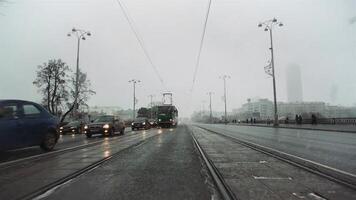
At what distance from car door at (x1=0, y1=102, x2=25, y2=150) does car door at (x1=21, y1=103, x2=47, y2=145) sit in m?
0.31

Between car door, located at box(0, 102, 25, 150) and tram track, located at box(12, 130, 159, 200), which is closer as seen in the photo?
tram track, located at box(12, 130, 159, 200)

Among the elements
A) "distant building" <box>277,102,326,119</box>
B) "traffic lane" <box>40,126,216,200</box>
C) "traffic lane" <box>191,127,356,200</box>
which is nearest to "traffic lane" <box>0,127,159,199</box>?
"traffic lane" <box>40,126,216,200</box>

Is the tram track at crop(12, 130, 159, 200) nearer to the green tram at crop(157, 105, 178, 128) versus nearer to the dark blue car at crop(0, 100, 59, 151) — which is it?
the dark blue car at crop(0, 100, 59, 151)

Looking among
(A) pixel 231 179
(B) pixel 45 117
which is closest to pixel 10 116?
(B) pixel 45 117

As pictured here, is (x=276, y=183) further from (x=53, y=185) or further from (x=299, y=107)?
(x=299, y=107)

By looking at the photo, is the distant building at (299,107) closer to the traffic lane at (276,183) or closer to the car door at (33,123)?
the car door at (33,123)

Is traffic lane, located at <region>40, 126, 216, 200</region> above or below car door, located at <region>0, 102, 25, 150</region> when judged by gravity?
below

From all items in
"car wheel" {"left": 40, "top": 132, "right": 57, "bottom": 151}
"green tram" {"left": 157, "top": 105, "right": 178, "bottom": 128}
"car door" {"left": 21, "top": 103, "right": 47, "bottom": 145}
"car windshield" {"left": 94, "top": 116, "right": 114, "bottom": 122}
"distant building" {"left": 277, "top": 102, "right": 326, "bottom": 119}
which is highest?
"distant building" {"left": 277, "top": 102, "right": 326, "bottom": 119}

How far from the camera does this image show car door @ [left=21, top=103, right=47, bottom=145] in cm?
1354

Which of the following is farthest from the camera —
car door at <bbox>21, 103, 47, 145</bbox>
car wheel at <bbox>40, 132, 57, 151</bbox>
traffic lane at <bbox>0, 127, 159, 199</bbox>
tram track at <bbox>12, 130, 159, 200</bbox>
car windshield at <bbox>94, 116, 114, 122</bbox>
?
car windshield at <bbox>94, 116, 114, 122</bbox>

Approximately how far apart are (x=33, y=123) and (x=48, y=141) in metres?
1.67

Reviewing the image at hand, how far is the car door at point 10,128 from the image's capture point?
12.3m

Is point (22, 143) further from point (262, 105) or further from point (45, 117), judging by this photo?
point (262, 105)

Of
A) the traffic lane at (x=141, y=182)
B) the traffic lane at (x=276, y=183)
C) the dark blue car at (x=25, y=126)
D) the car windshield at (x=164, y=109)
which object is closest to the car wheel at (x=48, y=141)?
the dark blue car at (x=25, y=126)
